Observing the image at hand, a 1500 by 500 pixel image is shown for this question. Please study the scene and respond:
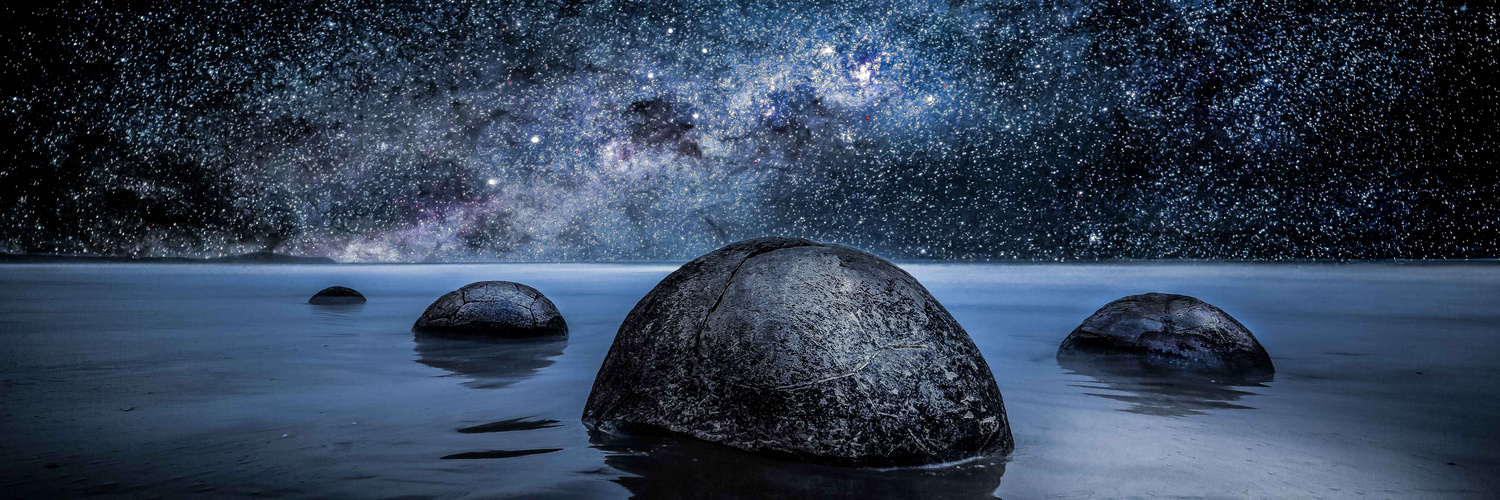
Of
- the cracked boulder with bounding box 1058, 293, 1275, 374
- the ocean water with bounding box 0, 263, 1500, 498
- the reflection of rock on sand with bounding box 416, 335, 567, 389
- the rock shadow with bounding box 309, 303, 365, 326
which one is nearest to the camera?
the ocean water with bounding box 0, 263, 1500, 498

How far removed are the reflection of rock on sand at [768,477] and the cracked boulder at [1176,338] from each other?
3.67 meters

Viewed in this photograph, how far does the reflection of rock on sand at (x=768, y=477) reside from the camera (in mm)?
2900

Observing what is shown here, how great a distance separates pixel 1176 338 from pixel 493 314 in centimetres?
597

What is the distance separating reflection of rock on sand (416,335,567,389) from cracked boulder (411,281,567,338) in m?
0.14

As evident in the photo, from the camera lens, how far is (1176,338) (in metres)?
6.45

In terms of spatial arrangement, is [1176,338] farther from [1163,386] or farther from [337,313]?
[337,313]

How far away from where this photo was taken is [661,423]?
11.6ft

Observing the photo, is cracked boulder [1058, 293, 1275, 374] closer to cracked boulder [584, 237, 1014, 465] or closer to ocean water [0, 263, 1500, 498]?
ocean water [0, 263, 1500, 498]

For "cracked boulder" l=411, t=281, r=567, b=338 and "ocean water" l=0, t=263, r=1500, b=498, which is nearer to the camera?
"ocean water" l=0, t=263, r=1500, b=498

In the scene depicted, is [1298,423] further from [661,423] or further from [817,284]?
[661,423]

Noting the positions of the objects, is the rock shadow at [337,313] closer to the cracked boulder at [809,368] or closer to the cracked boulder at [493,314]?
the cracked boulder at [493,314]

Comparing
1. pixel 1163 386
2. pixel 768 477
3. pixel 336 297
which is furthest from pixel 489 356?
pixel 336 297

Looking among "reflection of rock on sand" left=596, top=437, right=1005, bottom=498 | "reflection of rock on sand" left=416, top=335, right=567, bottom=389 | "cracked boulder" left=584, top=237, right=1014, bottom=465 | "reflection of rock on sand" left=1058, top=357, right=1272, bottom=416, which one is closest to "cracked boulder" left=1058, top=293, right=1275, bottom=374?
"reflection of rock on sand" left=1058, top=357, right=1272, bottom=416

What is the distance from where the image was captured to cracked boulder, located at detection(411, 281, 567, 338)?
27.6 feet
